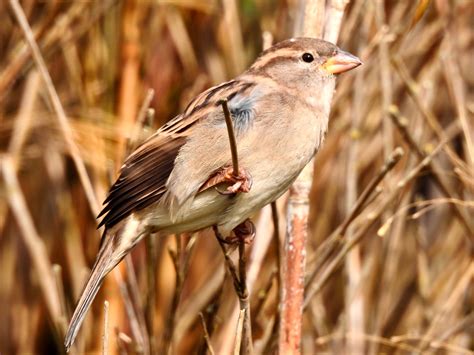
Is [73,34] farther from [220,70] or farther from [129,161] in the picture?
[129,161]

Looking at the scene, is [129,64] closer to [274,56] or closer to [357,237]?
[274,56]

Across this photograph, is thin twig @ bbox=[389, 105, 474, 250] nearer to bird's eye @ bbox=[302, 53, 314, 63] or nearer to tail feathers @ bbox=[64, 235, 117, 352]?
bird's eye @ bbox=[302, 53, 314, 63]

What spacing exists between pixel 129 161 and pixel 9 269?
54.7 inches

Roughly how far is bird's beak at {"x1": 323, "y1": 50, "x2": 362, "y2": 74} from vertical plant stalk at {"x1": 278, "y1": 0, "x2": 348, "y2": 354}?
0.21 ft

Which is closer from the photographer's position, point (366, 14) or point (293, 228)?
point (293, 228)

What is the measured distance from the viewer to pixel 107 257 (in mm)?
1947

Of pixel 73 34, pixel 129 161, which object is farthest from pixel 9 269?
pixel 129 161

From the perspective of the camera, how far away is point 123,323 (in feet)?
9.93

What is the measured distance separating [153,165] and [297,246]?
0.34m

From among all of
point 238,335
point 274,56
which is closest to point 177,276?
point 238,335

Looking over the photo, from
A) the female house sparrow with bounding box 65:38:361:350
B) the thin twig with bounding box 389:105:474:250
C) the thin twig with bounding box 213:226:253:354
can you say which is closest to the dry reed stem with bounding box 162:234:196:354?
the female house sparrow with bounding box 65:38:361:350

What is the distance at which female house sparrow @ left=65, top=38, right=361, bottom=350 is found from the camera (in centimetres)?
191

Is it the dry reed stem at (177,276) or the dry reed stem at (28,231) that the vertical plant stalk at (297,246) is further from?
the dry reed stem at (28,231)

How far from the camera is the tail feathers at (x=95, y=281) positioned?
1.87 metres
